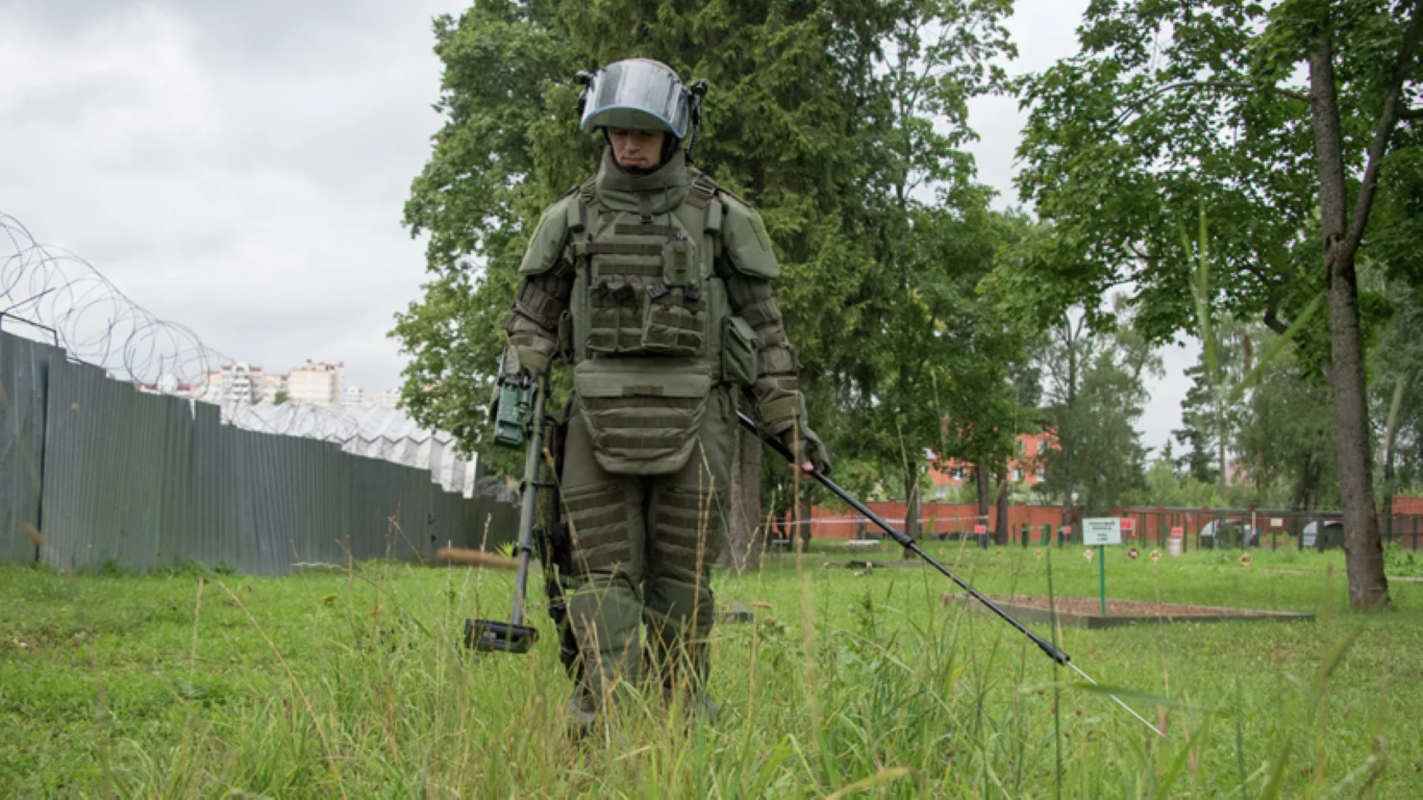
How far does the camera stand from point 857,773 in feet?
8.13

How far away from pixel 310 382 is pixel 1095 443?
86.3 metres

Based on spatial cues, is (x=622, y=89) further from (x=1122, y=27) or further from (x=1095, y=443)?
(x=1095, y=443)

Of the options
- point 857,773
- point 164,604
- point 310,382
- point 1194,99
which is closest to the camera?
point 857,773

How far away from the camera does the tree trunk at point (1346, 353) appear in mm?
12008

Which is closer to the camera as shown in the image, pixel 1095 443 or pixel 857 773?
pixel 857 773

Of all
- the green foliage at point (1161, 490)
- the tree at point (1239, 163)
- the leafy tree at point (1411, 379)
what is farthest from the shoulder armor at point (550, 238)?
the green foliage at point (1161, 490)

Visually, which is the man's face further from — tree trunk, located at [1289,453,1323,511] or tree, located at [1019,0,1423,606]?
tree trunk, located at [1289,453,1323,511]

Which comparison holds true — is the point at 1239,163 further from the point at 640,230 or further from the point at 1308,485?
the point at 1308,485

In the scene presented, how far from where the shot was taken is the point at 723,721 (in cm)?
302

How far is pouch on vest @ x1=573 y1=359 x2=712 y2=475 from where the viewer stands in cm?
377

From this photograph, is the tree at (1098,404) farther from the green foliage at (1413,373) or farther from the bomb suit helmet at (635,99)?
the bomb suit helmet at (635,99)

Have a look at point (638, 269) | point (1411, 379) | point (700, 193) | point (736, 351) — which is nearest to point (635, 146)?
point (700, 193)

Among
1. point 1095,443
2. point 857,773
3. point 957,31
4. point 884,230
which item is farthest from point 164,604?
point 1095,443

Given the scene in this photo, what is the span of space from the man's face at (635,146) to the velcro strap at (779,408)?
89cm
